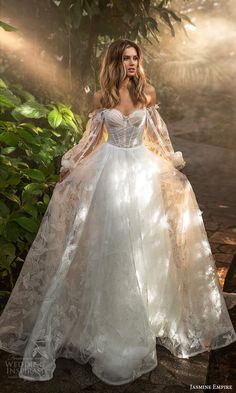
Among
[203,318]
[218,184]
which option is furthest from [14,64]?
[218,184]

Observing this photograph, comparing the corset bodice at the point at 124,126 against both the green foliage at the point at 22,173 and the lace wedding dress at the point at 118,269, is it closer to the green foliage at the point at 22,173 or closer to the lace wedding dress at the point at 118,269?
the lace wedding dress at the point at 118,269

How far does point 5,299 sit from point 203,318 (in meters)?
Answer: 1.68

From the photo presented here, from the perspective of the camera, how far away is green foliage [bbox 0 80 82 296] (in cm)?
335

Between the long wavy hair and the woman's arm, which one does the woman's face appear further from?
the woman's arm

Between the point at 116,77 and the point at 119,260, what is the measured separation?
125 centimetres

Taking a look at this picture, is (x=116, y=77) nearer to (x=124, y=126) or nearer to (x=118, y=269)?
(x=124, y=126)

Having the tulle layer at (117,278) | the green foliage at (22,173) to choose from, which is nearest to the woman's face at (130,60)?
the tulle layer at (117,278)

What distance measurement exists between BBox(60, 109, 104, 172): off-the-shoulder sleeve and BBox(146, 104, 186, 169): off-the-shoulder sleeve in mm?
380

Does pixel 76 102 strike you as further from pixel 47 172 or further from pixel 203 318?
pixel 203 318

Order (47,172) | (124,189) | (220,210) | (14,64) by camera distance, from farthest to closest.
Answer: (220,210), (14,64), (47,172), (124,189)

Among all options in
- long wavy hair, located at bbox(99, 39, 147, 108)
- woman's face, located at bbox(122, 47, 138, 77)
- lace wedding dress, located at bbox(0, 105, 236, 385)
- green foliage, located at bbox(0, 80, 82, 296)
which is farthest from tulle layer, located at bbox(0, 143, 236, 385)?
woman's face, located at bbox(122, 47, 138, 77)

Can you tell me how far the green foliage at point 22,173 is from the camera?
3346mm

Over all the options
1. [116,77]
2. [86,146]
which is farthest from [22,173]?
[116,77]

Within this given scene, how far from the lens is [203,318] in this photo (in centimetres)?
340
